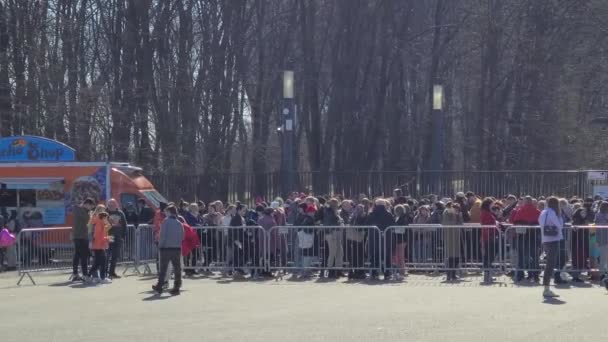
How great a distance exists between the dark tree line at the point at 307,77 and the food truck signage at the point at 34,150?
898 centimetres

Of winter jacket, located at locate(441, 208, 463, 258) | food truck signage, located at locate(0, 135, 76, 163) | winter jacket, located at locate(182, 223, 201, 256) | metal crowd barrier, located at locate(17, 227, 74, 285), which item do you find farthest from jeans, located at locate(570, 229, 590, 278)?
food truck signage, located at locate(0, 135, 76, 163)

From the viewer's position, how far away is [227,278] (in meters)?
21.2

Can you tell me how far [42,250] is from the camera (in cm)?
2256

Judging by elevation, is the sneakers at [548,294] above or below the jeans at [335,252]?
below

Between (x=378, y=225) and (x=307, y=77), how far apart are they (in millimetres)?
21888

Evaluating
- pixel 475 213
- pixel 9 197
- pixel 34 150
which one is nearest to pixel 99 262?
pixel 9 197

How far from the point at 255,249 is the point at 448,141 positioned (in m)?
28.8

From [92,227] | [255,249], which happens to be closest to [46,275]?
[92,227]

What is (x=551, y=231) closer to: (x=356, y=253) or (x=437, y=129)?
(x=356, y=253)

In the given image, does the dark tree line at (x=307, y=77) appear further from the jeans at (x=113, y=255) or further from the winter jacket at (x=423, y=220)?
the winter jacket at (x=423, y=220)

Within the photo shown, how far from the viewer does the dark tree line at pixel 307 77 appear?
37.1 metres

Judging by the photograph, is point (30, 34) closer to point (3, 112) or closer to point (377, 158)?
point (3, 112)

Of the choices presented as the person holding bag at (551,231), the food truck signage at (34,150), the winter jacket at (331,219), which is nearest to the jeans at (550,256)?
the person holding bag at (551,231)

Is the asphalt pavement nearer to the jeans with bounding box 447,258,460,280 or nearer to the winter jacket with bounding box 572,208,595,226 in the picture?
the jeans with bounding box 447,258,460,280
